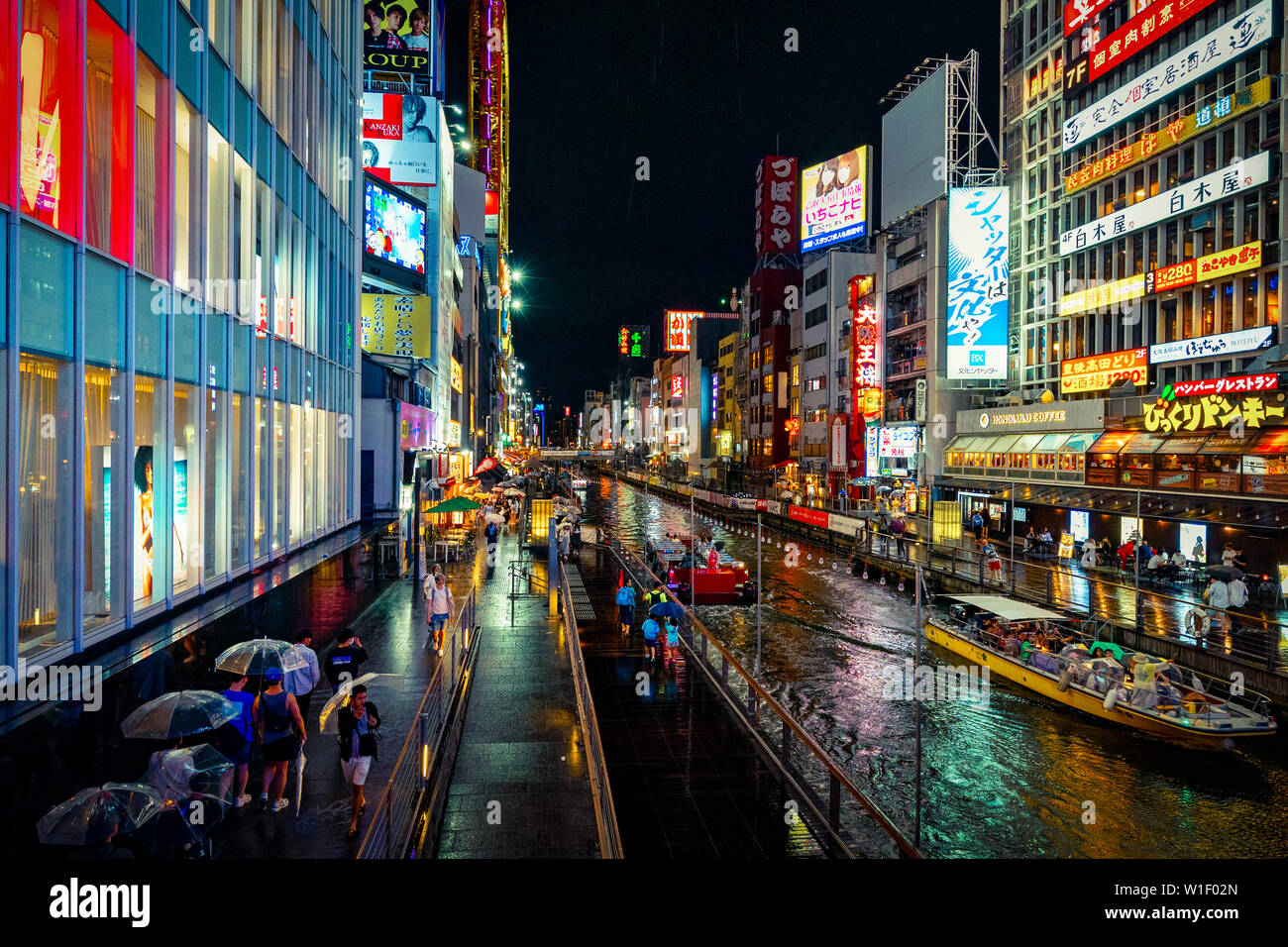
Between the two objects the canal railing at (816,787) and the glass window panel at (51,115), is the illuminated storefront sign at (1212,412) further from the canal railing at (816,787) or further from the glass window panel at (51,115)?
the glass window panel at (51,115)

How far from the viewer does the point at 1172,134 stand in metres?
37.6

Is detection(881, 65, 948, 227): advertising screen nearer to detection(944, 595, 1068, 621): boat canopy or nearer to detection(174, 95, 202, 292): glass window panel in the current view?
detection(944, 595, 1068, 621): boat canopy

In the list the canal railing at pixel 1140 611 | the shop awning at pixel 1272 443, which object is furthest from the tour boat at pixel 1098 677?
the shop awning at pixel 1272 443

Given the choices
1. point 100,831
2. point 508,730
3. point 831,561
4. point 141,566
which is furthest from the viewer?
point 831,561

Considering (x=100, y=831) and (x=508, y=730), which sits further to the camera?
(x=508, y=730)

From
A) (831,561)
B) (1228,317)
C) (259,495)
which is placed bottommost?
(831,561)

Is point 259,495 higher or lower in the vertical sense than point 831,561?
higher

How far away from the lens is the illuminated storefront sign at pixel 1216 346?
3288 cm

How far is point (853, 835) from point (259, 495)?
12613mm

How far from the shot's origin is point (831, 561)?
4094 cm

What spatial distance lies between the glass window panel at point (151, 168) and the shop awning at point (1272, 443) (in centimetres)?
3185
